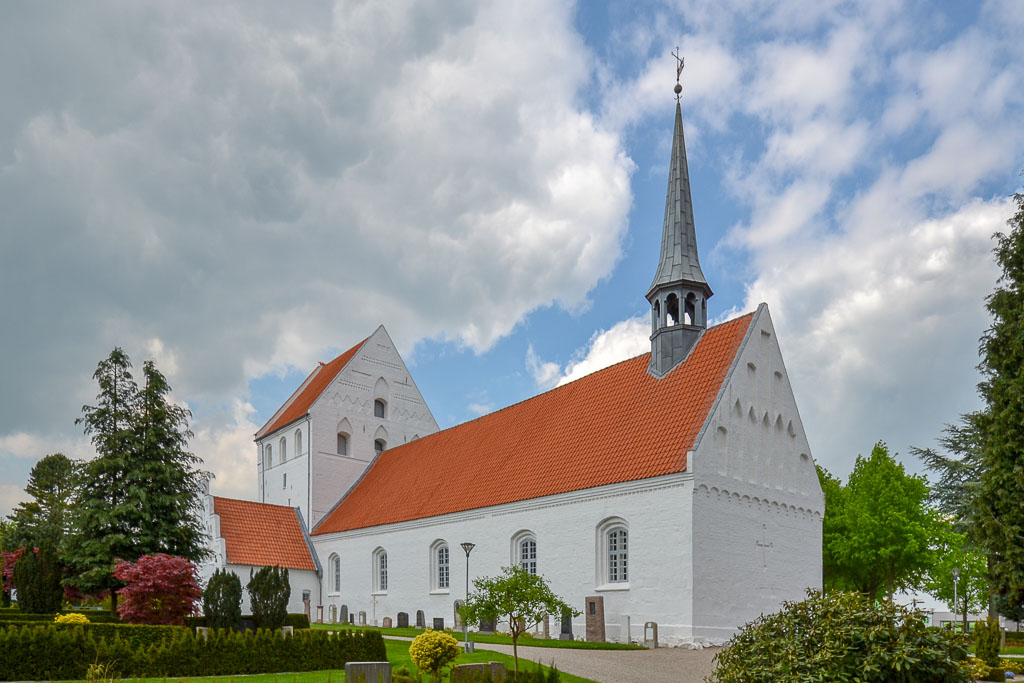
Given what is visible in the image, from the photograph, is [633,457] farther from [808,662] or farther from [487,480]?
[808,662]

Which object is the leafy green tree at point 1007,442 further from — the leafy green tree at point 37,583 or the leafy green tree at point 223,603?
the leafy green tree at point 37,583

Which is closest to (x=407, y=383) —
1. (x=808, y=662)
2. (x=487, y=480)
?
(x=487, y=480)

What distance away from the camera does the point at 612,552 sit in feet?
81.8

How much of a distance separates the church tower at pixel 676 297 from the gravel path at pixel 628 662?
30.3 feet

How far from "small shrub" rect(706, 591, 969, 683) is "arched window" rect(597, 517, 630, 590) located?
15.0m

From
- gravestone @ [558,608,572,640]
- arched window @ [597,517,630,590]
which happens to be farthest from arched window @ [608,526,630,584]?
gravestone @ [558,608,572,640]

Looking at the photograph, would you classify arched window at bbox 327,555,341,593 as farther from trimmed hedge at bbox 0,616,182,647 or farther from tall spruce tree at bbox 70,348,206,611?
trimmed hedge at bbox 0,616,182,647

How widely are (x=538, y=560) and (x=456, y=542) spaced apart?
447 cm

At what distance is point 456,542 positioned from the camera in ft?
99.2

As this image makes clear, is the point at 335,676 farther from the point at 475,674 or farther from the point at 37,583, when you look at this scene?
the point at 37,583

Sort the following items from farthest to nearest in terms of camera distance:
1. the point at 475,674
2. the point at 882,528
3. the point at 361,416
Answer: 1. the point at 361,416
2. the point at 882,528
3. the point at 475,674

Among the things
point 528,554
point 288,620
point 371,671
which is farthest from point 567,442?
point 371,671

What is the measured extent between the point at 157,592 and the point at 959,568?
30.4 metres

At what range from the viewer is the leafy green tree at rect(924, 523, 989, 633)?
111 feet
